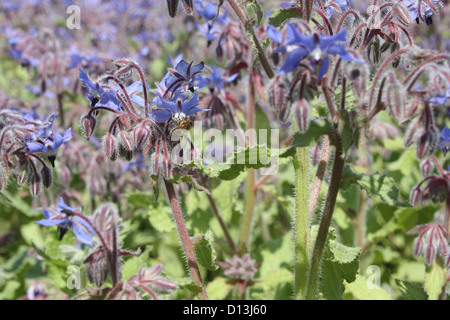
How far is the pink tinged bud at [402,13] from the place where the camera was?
157cm

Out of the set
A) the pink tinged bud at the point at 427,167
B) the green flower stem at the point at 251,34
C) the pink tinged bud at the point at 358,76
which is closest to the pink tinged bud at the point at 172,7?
the green flower stem at the point at 251,34

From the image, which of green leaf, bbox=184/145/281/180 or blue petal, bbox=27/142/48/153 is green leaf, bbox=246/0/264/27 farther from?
blue petal, bbox=27/142/48/153

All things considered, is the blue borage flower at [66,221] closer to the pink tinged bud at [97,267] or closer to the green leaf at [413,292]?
the pink tinged bud at [97,267]

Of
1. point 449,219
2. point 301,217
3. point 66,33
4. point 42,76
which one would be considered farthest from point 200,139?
point 66,33

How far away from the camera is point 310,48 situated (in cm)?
131

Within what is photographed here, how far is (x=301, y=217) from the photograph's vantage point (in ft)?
5.57

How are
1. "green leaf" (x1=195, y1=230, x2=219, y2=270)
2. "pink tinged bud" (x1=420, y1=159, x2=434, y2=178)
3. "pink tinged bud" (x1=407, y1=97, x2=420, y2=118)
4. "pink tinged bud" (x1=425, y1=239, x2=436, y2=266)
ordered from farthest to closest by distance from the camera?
"pink tinged bud" (x1=420, y1=159, x2=434, y2=178) → "pink tinged bud" (x1=425, y1=239, x2=436, y2=266) → "green leaf" (x1=195, y1=230, x2=219, y2=270) → "pink tinged bud" (x1=407, y1=97, x2=420, y2=118)

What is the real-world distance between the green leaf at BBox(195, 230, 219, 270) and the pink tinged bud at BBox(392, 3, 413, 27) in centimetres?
93

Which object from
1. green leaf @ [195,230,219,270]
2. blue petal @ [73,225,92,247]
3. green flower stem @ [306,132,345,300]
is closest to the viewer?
green flower stem @ [306,132,345,300]

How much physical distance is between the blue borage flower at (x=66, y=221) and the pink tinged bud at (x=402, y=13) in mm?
1224

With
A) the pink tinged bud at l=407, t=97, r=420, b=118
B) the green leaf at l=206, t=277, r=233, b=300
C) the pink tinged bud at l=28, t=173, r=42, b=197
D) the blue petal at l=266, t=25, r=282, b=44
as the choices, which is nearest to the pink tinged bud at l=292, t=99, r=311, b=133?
the blue petal at l=266, t=25, r=282, b=44

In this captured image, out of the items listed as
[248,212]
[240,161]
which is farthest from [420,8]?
[248,212]

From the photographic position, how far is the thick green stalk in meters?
1.70

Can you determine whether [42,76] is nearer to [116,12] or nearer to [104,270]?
[104,270]
